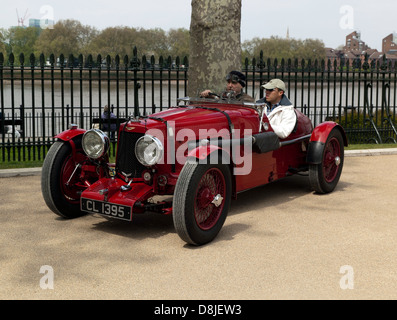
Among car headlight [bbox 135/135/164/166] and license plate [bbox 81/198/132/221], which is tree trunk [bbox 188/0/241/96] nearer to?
car headlight [bbox 135/135/164/166]

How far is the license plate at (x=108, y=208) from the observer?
5.28 meters

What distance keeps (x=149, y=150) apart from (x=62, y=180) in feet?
3.86

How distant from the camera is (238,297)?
156 inches

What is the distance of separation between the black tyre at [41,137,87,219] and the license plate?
0.33 meters

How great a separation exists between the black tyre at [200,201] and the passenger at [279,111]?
1.69 metres

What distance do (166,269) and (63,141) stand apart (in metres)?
2.22

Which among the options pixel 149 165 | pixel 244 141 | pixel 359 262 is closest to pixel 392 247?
pixel 359 262

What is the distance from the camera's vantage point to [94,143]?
19.2 ft

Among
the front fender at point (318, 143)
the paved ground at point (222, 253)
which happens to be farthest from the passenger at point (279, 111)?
the paved ground at point (222, 253)

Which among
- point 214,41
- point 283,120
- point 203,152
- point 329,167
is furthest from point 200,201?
point 214,41

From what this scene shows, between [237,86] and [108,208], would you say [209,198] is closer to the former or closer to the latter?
[108,208]

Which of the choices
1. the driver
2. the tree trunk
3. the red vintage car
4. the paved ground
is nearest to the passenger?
the red vintage car

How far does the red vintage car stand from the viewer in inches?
206

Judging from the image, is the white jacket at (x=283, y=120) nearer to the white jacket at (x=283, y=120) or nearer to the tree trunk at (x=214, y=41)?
the white jacket at (x=283, y=120)
